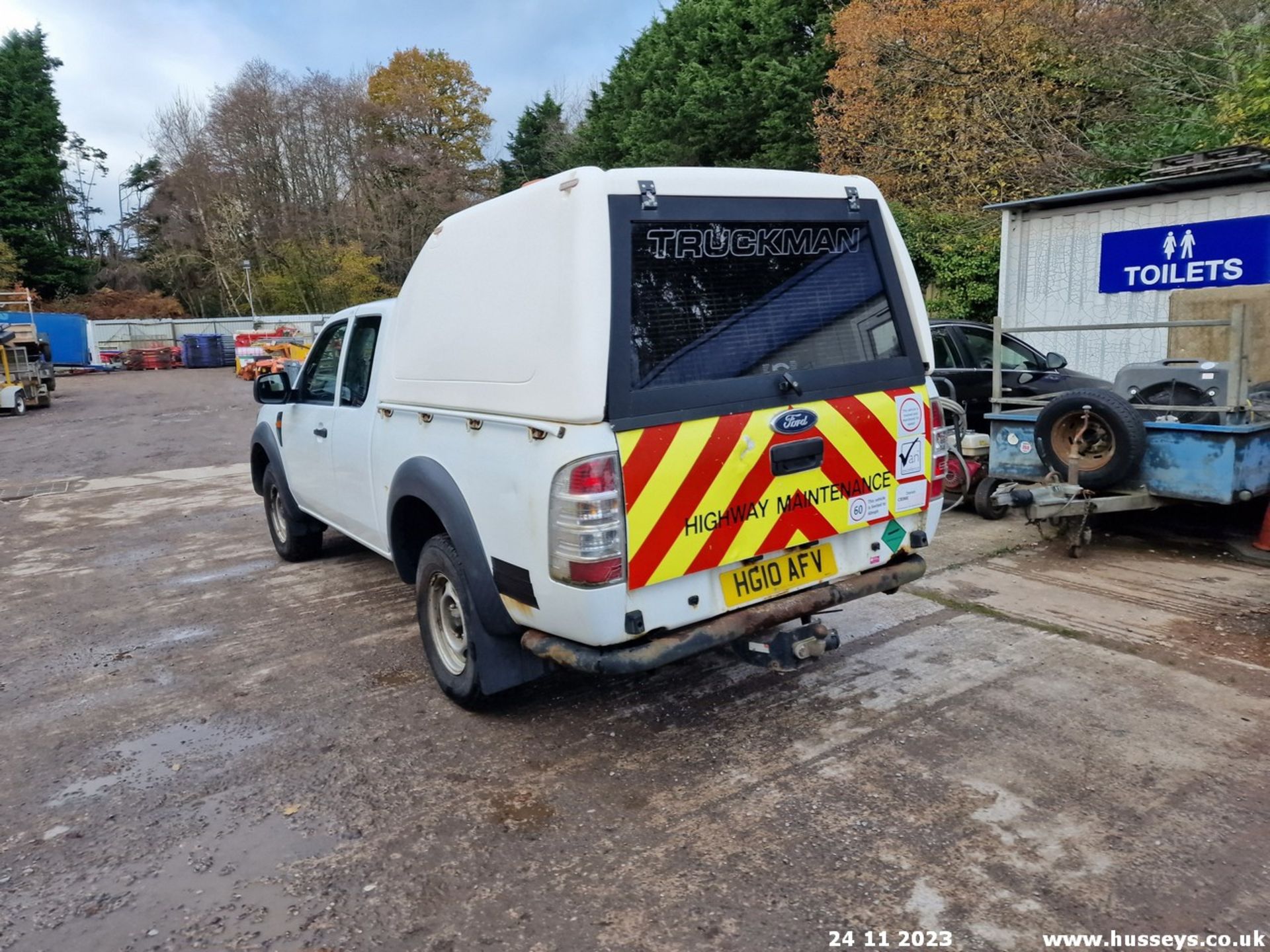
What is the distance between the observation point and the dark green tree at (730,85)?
25125mm

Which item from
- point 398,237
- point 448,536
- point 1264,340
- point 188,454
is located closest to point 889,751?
point 448,536

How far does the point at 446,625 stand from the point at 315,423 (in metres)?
2.13

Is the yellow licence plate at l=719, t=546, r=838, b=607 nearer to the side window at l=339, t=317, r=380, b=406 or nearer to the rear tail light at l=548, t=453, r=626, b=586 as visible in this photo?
the rear tail light at l=548, t=453, r=626, b=586

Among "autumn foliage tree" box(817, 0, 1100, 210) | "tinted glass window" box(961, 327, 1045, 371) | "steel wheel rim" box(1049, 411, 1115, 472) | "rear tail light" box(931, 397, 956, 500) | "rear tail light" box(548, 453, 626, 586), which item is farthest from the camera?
"autumn foliage tree" box(817, 0, 1100, 210)

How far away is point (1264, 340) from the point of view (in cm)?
706

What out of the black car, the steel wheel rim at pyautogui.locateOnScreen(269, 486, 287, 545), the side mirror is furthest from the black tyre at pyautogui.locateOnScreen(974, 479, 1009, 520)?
the steel wheel rim at pyautogui.locateOnScreen(269, 486, 287, 545)

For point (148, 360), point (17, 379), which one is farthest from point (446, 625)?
point (148, 360)

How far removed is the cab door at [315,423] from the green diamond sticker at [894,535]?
3279mm

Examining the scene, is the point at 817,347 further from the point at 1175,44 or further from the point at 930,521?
the point at 1175,44

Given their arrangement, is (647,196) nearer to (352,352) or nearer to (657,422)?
(657,422)

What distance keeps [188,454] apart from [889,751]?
13342 mm

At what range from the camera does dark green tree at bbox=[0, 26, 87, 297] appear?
43125 mm

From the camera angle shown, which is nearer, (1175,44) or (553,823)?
(553,823)

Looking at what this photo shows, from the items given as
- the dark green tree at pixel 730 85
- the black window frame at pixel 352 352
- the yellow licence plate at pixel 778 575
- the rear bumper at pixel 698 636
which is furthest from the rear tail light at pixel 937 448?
the dark green tree at pixel 730 85
